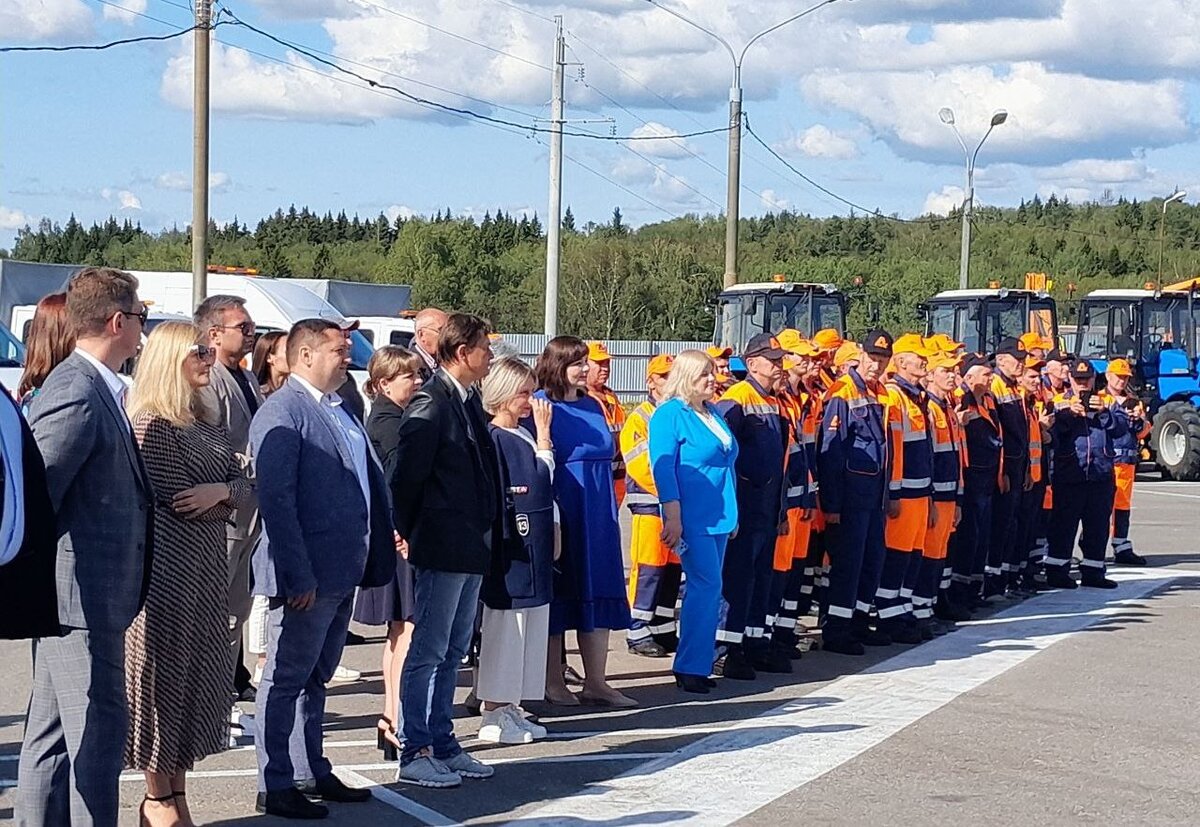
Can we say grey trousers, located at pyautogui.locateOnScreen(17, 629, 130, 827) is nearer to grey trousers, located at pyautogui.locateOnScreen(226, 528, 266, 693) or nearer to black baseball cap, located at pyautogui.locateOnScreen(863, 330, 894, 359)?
grey trousers, located at pyautogui.locateOnScreen(226, 528, 266, 693)

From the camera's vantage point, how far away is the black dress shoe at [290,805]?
20.9 feet

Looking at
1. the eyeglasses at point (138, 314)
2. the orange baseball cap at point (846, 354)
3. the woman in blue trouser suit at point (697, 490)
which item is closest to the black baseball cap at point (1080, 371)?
the orange baseball cap at point (846, 354)

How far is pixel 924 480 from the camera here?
1155 cm

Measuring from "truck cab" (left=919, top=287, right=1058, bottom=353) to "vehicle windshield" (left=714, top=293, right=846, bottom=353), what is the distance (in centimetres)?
240

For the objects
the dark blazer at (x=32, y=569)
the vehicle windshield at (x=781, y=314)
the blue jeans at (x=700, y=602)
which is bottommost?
the blue jeans at (x=700, y=602)

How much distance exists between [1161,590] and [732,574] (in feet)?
20.0

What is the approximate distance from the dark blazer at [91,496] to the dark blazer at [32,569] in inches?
10.7

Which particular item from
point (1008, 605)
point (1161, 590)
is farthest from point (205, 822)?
point (1161, 590)

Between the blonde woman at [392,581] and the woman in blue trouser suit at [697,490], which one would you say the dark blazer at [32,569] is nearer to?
the blonde woman at [392,581]

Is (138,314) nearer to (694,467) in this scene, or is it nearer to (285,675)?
(285,675)

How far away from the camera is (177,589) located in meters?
5.77

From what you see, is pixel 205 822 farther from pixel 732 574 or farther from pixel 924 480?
pixel 924 480

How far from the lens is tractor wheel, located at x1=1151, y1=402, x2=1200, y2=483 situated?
2695cm

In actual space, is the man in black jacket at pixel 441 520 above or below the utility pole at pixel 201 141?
below
